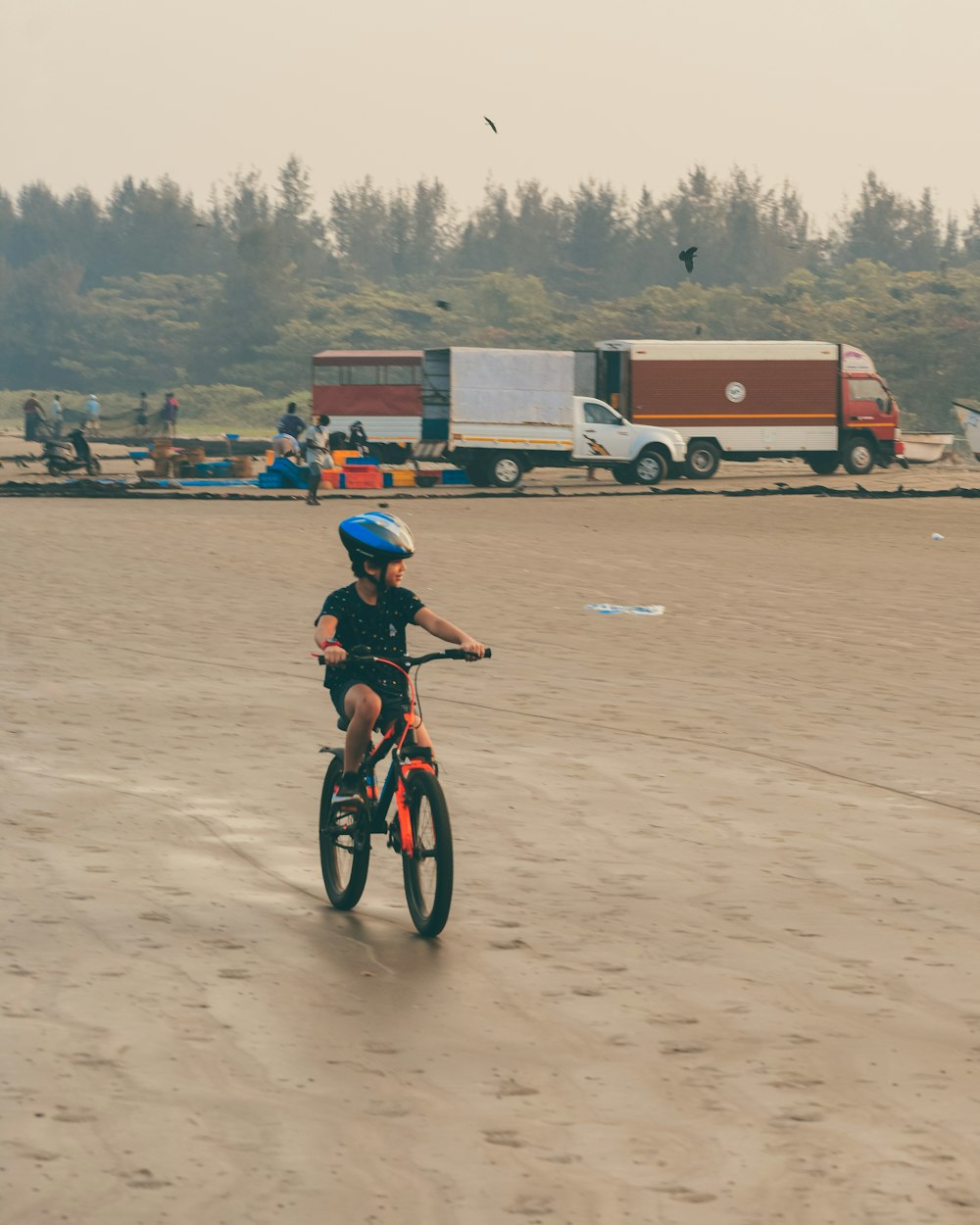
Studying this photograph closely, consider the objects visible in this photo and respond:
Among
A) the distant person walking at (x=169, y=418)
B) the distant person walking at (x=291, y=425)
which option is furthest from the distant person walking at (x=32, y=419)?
the distant person walking at (x=291, y=425)

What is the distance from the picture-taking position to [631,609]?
55.2ft

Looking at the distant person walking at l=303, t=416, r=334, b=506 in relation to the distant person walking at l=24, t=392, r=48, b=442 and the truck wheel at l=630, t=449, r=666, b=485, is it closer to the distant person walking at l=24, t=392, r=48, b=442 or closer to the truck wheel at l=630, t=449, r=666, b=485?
the truck wheel at l=630, t=449, r=666, b=485

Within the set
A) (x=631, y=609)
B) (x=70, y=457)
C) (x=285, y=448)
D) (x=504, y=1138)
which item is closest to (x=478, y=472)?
(x=285, y=448)

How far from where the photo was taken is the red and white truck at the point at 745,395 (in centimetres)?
4144

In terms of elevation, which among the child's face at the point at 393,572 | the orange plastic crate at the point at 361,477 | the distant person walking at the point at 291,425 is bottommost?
the orange plastic crate at the point at 361,477

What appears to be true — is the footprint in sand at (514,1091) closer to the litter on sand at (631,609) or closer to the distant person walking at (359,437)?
the litter on sand at (631,609)

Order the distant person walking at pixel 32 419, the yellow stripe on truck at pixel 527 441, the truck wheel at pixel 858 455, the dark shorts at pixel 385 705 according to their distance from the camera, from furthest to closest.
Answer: the distant person walking at pixel 32 419
the truck wheel at pixel 858 455
the yellow stripe on truck at pixel 527 441
the dark shorts at pixel 385 705

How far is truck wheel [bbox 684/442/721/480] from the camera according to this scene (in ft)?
138

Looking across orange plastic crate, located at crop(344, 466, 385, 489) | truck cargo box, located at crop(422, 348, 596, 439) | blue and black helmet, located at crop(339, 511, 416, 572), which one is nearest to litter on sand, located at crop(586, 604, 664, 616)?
blue and black helmet, located at crop(339, 511, 416, 572)

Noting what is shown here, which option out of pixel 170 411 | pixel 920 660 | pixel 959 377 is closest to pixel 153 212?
pixel 959 377

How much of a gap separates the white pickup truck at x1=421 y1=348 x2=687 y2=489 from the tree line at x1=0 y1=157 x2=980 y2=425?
49119 mm

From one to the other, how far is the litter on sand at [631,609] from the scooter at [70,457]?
25.0 metres

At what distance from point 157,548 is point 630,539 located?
6.28 m

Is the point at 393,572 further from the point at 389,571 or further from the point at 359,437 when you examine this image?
the point at 359,437
